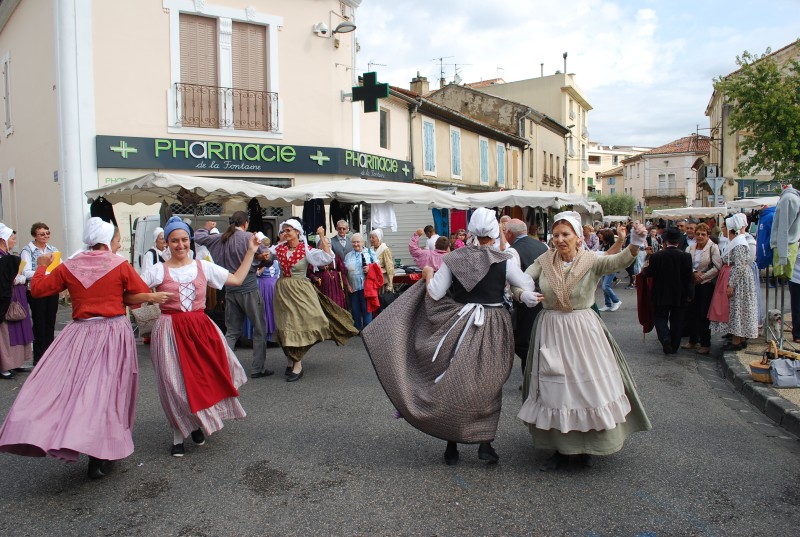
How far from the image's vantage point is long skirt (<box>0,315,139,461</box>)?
4.04 m

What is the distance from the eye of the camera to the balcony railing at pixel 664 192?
72444 millimetres

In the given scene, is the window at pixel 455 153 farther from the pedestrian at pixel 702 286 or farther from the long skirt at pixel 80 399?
the long skirt at pixel 80 399

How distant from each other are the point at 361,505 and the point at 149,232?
8.37 meters

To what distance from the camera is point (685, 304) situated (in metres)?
8.76

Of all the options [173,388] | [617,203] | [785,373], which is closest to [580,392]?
[173,388]

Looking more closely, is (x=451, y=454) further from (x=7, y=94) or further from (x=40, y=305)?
(x=7, y=94)

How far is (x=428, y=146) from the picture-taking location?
72.2 feet

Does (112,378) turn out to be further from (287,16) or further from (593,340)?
(287,16)

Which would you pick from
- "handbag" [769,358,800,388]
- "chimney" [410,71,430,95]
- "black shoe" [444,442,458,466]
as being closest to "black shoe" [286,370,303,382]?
"black shoe" [444,442,458,466]

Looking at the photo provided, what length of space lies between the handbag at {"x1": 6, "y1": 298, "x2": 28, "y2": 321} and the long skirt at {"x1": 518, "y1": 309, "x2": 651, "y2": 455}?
248 inches

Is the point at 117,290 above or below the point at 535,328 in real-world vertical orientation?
above

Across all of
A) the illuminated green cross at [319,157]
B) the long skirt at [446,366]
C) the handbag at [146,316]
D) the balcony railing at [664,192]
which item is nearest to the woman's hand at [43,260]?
the long skirt at [446,366]

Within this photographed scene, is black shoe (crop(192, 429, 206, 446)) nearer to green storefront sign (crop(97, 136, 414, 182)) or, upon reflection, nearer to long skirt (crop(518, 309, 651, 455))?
long skirt (crop(518, 309, 651, 455))

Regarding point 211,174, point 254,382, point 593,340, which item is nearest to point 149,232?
point 211,174
